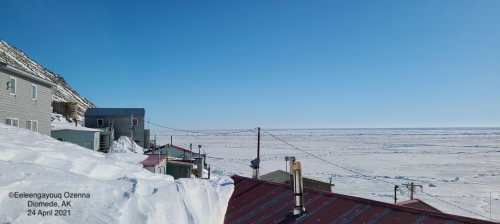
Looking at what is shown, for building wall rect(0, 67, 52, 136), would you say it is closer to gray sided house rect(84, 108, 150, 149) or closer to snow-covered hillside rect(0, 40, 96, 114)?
gray sided house rect(84, 108, 150, 149)

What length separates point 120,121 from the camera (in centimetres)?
4206

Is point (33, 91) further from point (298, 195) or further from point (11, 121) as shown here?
point (298, 195)

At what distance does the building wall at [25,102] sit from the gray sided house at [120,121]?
19900mm

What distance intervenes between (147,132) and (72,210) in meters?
39.8

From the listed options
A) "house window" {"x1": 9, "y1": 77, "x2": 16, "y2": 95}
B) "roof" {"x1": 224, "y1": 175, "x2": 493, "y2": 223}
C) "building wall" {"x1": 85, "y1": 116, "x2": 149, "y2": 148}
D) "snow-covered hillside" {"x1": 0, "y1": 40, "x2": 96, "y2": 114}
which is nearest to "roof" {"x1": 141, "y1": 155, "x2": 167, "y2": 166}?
"house window" {"x1": 9, "y1": 77, "x2": 16, "y2": 95}

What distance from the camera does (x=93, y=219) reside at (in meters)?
4.87

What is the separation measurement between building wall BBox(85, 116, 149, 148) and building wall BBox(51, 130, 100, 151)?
1212 centimetres

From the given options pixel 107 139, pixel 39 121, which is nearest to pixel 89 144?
pixel 107 139

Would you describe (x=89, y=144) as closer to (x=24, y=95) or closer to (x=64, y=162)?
(x=24, y=95)

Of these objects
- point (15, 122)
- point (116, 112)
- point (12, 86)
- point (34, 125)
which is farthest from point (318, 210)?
point (116, 112)

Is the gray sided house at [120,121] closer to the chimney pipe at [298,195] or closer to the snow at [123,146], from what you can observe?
Result: the snow at [123,146]

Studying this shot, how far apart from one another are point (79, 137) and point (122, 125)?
13356mm

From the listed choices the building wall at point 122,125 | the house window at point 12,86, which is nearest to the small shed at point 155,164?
the house window at point 12,86

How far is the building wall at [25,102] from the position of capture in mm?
17513
